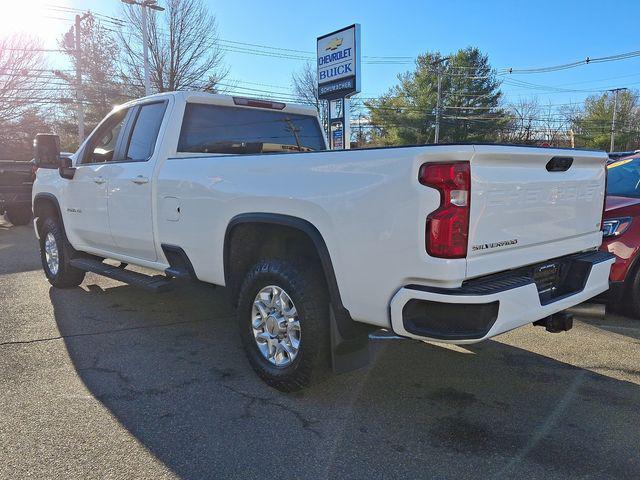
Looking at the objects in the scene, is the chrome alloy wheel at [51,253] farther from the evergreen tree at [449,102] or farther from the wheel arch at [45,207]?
the evergreen tree at [449,102]

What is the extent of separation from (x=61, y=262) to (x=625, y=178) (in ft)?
21.6

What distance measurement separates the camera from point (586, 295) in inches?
134

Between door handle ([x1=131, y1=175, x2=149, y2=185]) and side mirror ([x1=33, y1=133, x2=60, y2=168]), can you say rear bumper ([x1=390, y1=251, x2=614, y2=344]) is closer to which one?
door handle ([x1=131, y1=175, x2=149, y2=185])

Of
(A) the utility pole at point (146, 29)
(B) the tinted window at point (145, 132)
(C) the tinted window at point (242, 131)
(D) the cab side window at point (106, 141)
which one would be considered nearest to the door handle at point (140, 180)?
(B) the tinted window at point (145, 132)

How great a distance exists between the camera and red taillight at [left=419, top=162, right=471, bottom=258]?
2.49 m

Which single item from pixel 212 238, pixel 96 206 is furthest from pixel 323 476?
pixel 96 206

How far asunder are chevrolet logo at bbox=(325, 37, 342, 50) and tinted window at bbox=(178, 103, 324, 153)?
21.6ft

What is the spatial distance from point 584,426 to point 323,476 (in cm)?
162

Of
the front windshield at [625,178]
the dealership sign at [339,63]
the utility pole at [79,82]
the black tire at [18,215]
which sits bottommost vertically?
the black tire at [18,215]

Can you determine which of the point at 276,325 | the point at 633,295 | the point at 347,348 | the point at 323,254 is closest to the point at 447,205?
the point at 323,254

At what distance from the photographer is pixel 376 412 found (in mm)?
3234

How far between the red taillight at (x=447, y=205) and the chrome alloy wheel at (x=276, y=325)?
44.9 inches

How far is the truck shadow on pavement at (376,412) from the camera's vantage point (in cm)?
268

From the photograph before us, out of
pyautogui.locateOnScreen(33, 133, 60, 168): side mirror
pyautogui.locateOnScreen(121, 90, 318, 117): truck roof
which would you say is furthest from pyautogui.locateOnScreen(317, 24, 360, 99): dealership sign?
pyautogui.locateOnScreen(33, 133, 60, 168): side mirror
